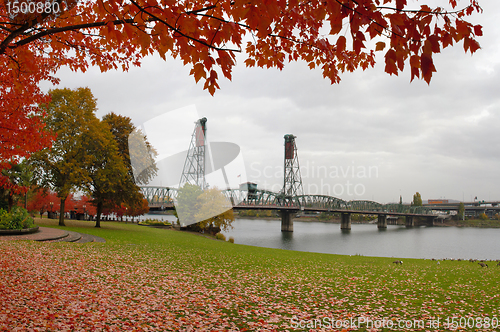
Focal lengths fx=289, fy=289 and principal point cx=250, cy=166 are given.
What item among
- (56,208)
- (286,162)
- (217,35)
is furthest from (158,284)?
(286,162)

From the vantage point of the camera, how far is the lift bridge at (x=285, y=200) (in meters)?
72.7

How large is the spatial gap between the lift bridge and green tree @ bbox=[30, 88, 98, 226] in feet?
66.2

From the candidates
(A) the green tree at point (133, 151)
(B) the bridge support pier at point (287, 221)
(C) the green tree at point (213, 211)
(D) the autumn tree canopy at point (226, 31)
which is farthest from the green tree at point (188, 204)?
(B) the bridge support pier at point (287, 221)

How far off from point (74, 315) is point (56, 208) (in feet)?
233

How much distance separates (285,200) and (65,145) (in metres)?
77.0

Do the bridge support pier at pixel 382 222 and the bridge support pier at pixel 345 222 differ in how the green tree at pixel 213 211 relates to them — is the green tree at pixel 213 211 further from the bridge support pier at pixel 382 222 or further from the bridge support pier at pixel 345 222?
the bridge support pier at pixel 382 222

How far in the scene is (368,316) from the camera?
585cm

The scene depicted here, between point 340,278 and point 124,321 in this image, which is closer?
point 124,321

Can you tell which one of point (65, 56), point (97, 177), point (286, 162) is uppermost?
point (286, 162)

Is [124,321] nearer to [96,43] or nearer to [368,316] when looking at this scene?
[368,316]

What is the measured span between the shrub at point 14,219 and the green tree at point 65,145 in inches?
280

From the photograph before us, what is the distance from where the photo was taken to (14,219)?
18.1 metres

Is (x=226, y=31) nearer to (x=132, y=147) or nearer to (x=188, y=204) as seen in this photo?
(x=132, y=147)

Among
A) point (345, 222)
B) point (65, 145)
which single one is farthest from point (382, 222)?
point (65, 145)
